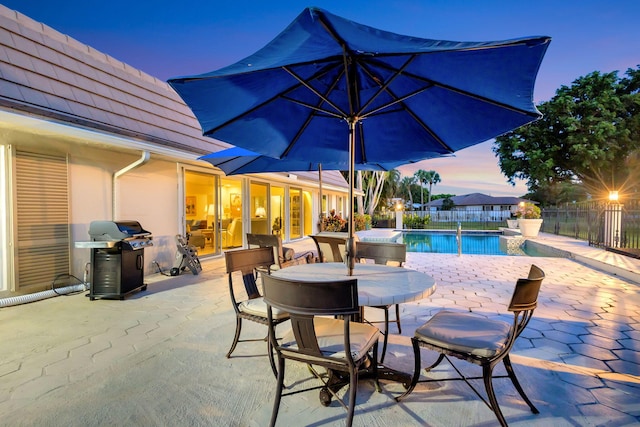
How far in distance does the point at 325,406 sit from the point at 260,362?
0.78 m

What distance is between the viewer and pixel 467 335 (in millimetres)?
1856

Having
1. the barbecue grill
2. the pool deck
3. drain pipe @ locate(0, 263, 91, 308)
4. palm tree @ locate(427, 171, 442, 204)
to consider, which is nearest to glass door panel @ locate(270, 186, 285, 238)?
drain pipe @ locate(0, 263, 91, 308)

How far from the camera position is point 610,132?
14.7m

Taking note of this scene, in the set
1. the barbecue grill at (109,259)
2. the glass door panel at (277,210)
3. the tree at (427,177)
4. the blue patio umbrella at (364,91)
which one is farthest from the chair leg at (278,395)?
the tree at (427,177)

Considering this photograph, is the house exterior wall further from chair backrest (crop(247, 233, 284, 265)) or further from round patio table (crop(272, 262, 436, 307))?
round patio table (crop(272, 262, 436, 307))

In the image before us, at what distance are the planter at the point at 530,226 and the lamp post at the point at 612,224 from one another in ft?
9.89

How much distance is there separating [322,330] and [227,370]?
97 centimetres

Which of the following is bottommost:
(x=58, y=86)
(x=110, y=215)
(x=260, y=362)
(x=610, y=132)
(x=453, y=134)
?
(x=260, y=362)

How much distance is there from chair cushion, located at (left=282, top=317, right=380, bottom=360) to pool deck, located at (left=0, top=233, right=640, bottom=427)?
0.45m

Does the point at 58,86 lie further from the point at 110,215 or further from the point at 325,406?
the point at 325,406

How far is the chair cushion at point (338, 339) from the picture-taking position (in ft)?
5.56

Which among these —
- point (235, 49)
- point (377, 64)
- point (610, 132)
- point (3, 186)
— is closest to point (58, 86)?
point (3, 186)

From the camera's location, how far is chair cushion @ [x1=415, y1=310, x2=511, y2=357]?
5.74 ft

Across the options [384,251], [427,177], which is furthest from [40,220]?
[427,177]
